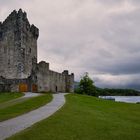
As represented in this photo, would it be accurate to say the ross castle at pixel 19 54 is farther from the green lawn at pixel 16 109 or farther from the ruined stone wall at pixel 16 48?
the green lawn at pixel 16 109

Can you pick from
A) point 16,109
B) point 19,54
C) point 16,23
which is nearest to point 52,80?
point 19,54

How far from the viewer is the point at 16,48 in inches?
3056

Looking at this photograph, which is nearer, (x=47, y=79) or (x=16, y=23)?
(x=47, y=79)

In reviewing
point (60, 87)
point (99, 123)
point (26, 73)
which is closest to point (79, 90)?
point (60, 87)

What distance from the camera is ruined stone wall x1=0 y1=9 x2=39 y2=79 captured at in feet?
253

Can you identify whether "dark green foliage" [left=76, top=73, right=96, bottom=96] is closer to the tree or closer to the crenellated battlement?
the tree

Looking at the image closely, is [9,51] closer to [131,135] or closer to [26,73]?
[26,73]

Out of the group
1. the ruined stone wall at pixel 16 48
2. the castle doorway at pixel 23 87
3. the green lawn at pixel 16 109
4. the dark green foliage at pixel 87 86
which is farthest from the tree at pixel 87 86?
the green lawn at pixel 16 109

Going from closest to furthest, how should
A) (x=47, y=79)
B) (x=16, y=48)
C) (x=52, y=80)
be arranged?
(x=47, y=79), (x=52, y=80), (x=16, y=48)

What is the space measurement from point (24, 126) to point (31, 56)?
203 feet

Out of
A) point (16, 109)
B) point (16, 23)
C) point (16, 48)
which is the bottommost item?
point (16, 109)

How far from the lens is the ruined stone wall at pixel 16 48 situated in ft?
253

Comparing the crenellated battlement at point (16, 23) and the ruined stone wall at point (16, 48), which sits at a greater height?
the crenellated battlement at point (16, 23)

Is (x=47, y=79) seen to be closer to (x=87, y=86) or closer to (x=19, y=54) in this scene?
(x=19, y=54)
